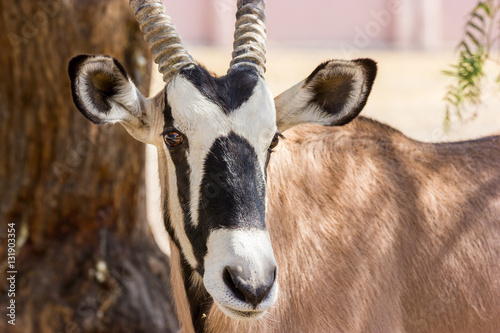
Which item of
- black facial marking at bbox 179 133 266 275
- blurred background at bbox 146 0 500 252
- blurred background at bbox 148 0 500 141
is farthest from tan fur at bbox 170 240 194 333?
blurred background at bbox 148 0 500 141

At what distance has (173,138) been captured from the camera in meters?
4.08

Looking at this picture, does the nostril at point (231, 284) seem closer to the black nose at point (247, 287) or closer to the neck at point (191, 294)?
the black nose at point (247, 287)

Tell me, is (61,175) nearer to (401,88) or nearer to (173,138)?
(173,138)

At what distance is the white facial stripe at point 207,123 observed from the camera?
155 inches

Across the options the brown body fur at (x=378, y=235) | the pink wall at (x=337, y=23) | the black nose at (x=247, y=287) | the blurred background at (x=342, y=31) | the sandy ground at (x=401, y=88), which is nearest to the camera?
the black nose at (x=247, y=287)

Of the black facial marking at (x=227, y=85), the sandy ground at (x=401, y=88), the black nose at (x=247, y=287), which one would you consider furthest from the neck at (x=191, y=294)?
the sandy ground at (x=401, y=88)

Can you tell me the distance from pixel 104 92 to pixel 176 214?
0.94m

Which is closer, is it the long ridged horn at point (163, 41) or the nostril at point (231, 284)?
the nostril at point (231, 284)

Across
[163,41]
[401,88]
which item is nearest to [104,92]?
[163,41]

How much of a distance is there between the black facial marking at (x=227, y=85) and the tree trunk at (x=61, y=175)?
116 inches

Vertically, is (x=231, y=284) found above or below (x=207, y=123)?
below

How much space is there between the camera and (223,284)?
3.62 meters

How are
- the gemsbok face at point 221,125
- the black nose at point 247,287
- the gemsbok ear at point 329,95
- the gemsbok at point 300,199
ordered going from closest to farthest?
the black nose at point 247,287
the gemsbok face at point 221,125
the gemsbok at point 300,199
the gemsbok ear at point 329,95

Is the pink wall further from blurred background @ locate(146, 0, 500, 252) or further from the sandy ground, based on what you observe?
the sandy ground
